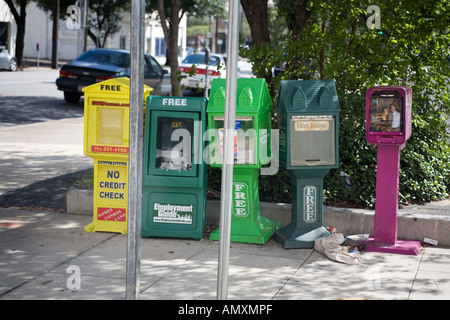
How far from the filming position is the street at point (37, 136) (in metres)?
9.24

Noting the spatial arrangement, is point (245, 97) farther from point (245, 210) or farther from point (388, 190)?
point (388, 190)

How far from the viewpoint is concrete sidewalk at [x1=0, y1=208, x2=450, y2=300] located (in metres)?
5.01

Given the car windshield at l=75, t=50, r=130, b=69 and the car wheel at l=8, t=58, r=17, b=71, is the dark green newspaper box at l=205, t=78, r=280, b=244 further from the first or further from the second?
the car wheel at l=8, t=58, r=17, b=71

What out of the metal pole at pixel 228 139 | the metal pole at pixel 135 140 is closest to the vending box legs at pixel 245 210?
the metal pole at pixel 135 140

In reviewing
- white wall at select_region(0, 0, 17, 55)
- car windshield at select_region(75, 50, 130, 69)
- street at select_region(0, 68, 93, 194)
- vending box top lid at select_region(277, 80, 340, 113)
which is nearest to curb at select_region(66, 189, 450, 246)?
vending box top lid at select_region(277, 80, 340, 113)

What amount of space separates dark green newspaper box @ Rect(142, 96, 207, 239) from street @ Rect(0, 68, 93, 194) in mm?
2593

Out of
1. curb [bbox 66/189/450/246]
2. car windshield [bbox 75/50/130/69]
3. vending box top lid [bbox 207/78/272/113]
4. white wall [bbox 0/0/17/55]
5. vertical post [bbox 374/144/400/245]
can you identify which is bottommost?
curb [bbox 66/189/450/246]

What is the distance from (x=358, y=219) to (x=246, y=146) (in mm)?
1439

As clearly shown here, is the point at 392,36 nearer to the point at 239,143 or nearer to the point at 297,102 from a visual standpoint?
the point at 297,102

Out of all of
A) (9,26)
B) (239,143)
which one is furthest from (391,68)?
(9,26)

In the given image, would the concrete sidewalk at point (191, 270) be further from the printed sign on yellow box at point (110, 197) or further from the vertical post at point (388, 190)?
the vertical post at point (388, 190)

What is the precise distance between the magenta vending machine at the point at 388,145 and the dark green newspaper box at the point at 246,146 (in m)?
1.02

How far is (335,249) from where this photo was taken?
19.7ft
